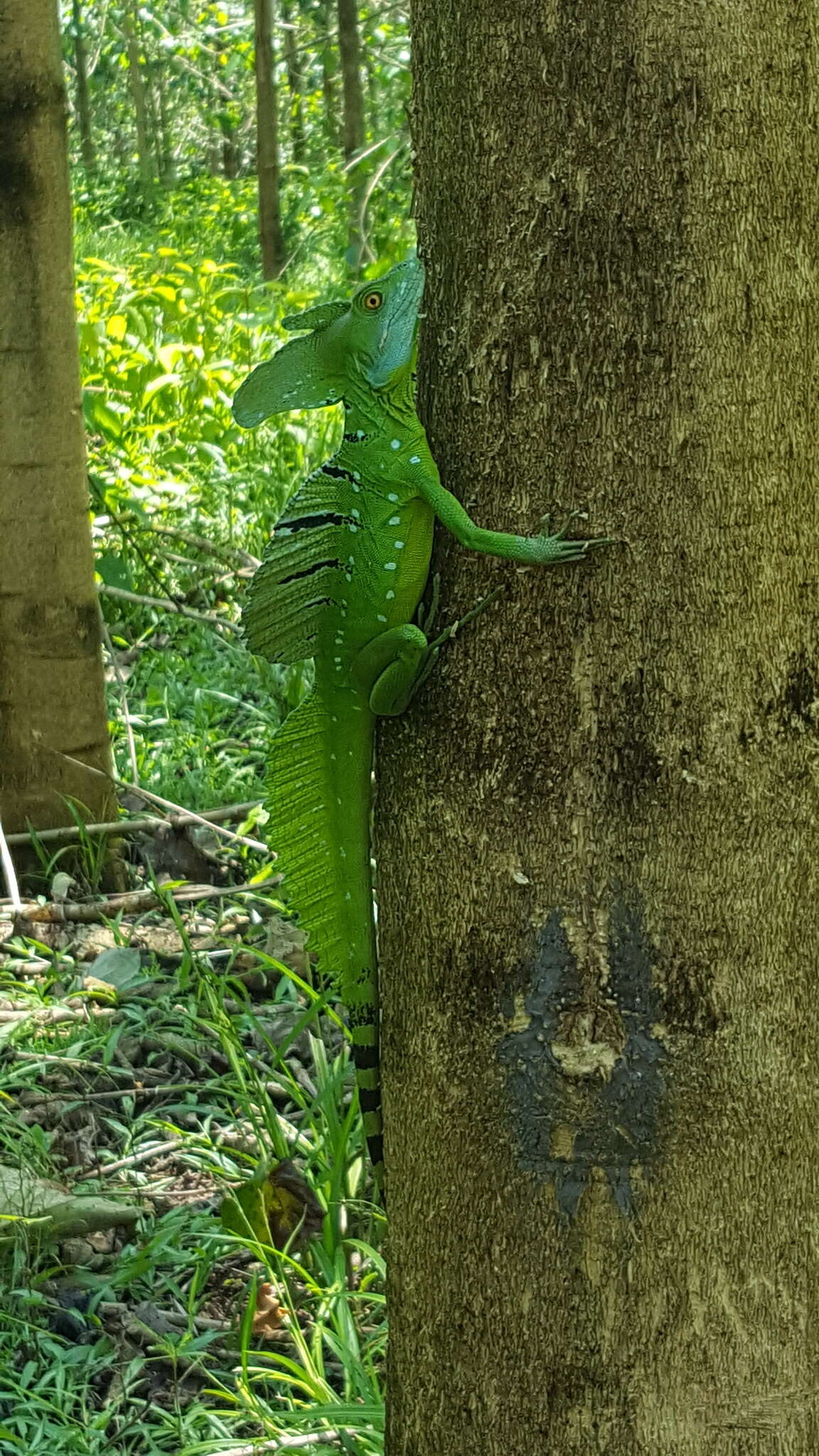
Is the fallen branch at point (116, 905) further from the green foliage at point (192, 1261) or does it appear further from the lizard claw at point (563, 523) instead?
the lizard claw at point (563, 523)

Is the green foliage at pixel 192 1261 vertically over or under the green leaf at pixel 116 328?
under

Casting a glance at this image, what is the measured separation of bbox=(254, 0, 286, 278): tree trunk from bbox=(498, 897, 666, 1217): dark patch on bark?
8.14m

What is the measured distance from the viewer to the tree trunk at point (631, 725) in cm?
145

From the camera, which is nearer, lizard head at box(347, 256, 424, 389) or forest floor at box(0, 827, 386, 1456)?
lizard head at box(347, 256, 424, 389)

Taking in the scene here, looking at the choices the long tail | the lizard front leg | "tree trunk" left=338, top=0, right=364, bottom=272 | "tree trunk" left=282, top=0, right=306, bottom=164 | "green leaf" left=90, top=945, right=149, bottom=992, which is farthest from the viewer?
"tree trunk" left=282, top=0, right=306, bottom=164

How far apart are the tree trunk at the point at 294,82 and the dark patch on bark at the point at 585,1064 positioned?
11533 millimetres

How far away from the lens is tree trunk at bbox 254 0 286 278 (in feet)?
28.1

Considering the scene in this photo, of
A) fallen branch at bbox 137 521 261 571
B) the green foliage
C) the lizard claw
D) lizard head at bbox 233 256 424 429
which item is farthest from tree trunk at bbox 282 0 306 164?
the lizard claw

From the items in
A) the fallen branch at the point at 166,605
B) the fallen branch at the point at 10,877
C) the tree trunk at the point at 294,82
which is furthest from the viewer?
the tree trunk at the point at 294,82

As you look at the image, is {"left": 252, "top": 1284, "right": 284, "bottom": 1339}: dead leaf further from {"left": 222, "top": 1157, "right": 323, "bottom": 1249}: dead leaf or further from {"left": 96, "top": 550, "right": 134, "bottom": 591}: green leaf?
{"left": 96, "top": 550, "right": 134, "bottom": 591}: green leaf

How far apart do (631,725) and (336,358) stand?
0.80 meters

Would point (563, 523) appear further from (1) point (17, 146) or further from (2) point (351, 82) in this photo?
(2) point (351, 82)

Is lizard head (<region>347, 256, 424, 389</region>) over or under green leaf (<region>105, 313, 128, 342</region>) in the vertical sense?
over

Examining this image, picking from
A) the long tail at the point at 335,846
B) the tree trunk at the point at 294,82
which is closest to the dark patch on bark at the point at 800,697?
the long tail at the point at 335,846
